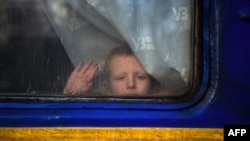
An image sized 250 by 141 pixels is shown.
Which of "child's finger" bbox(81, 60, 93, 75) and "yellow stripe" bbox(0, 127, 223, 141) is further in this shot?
"child's finger" bbox(81, 60, 93, 75)

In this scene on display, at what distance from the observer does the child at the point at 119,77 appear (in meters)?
2.12

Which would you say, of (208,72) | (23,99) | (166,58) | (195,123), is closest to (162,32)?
(166,58)

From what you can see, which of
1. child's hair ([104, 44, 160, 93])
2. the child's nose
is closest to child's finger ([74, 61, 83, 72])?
child's hair ([104, 44, 160, 93])

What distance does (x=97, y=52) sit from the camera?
7.09ft

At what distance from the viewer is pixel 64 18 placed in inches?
85.6

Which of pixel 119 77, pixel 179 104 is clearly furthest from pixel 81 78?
A: pixel 179 104

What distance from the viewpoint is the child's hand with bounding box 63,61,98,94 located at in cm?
213

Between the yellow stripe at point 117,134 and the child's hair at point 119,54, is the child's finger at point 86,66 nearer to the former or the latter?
the child's hair at point 119,54

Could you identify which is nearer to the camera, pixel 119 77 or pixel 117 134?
pixel 117 134

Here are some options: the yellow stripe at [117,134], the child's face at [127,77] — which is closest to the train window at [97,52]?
the child's face at [127,77]

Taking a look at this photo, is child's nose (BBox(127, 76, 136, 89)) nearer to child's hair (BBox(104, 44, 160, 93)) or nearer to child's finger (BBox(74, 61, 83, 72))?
child's hair (BBox(104, 44, 160, 93))

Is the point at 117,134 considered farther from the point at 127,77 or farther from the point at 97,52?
the point at 97,52

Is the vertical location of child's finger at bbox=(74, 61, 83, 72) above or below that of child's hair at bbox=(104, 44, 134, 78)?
below

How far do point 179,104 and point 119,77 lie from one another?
28 centimetres
